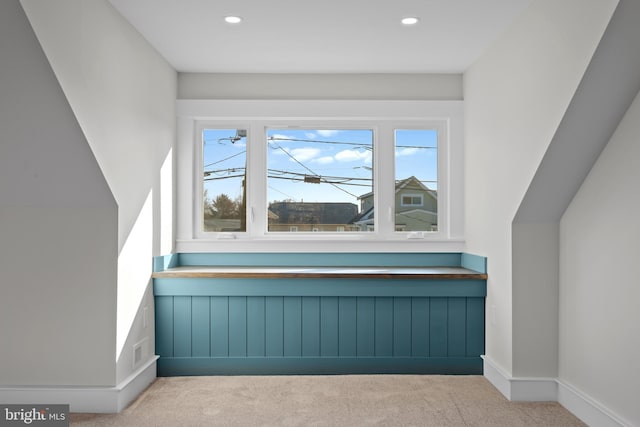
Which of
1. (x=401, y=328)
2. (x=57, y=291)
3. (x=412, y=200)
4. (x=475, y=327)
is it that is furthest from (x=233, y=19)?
(x=475, y=327)

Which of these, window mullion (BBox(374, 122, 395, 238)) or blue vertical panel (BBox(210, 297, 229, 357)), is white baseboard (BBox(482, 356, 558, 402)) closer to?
window mullion (BBox(374, 122, 395, 238))

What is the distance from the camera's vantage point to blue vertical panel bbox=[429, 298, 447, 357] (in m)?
3.42

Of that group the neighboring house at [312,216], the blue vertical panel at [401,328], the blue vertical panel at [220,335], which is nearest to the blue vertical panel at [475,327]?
the blue vertical panel at [401,328]

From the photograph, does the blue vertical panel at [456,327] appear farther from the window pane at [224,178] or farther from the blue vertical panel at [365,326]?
the window pane at [224,178]

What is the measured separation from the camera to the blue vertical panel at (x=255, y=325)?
3.43 metres

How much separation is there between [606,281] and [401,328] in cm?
143

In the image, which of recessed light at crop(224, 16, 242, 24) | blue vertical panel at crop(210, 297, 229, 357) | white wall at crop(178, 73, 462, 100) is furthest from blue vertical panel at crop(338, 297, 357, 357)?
recessed light at crop(224, 16, 242, 24)

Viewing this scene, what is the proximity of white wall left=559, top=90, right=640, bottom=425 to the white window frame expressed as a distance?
1.17 metres

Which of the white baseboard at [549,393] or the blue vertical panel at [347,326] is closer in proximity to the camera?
the white baseboard at [549,393]

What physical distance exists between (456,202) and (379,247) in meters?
0.73

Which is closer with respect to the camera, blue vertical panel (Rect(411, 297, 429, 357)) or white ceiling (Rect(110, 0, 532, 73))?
white ceiling (Rect(110, 0, 532, 73))

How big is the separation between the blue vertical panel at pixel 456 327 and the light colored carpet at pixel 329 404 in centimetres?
19

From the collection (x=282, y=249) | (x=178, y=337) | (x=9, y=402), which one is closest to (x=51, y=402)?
(x=9, y=402)

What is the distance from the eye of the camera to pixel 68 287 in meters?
2.72
